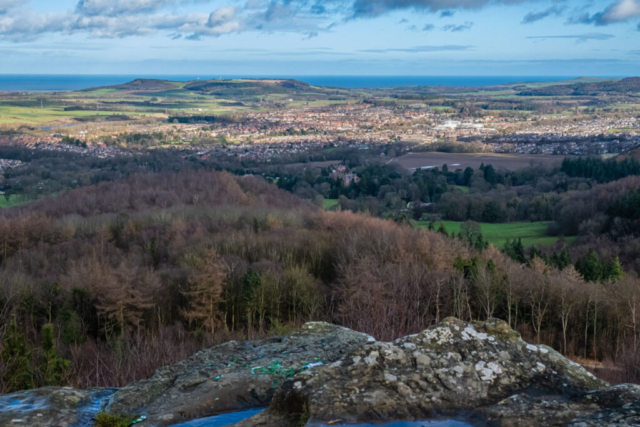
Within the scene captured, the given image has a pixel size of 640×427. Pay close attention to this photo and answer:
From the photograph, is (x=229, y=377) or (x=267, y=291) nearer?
(x=229, y=377)

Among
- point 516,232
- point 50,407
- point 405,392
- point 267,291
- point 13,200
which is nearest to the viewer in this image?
point 405,392

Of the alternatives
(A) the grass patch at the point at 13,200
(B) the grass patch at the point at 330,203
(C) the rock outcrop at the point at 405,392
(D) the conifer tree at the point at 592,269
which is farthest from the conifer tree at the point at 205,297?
(A) the grass patch at the point at 13,200

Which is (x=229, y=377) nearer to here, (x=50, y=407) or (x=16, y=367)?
(x=50, y=407)

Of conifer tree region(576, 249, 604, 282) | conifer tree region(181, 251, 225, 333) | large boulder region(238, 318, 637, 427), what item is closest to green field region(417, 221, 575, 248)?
conifer tree region(576, 249, 604, 282)

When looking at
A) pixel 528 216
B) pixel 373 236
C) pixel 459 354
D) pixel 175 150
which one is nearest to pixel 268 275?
pixel 373 236

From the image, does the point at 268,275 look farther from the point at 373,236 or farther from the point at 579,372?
the point at 579,372

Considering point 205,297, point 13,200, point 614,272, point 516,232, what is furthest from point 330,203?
point 205,297

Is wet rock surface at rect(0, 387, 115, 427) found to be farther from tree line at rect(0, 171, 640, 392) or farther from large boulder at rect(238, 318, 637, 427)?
tree line at rect(0, 171, 640, 392)
